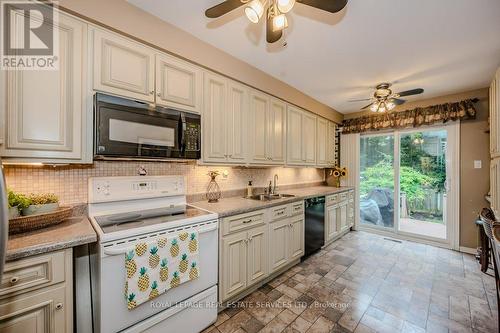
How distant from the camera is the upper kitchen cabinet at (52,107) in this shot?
3.84 ft

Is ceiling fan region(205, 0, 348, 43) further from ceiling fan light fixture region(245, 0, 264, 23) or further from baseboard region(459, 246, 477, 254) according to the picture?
baseboard region(459, 246, 477, 254)

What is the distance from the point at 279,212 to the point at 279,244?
0.39 meters

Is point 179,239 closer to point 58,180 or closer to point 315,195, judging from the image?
point 58,180

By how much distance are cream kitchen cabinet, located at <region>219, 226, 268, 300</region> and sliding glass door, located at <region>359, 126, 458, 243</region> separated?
3.11 m

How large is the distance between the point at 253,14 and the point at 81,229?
169cm

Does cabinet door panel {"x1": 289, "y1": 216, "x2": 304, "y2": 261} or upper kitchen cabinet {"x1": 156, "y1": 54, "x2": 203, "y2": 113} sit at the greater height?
upper kitchen cabinet {"x1": 156, "y1": 54, "x2": 203, "y2": 113}

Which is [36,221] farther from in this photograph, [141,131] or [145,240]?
[141,131]

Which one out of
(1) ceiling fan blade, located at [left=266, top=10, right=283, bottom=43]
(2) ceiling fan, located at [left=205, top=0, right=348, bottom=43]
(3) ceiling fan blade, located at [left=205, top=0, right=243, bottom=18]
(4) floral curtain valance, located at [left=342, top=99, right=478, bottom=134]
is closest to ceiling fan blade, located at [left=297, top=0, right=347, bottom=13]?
(2) ceiling fan, located at [left=205, top=0, right=348, bottom=43]

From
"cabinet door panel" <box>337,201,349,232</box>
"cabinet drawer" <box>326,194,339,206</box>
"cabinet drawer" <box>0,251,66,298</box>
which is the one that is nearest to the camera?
"cabinet drawer" <box>0,251,66,298</box>

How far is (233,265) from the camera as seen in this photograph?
6.29ft

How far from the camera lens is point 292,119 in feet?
10.4

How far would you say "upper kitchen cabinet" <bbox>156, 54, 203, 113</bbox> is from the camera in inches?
68.7

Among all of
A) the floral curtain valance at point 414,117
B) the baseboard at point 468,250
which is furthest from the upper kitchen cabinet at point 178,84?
the baseboard at point 468,250
